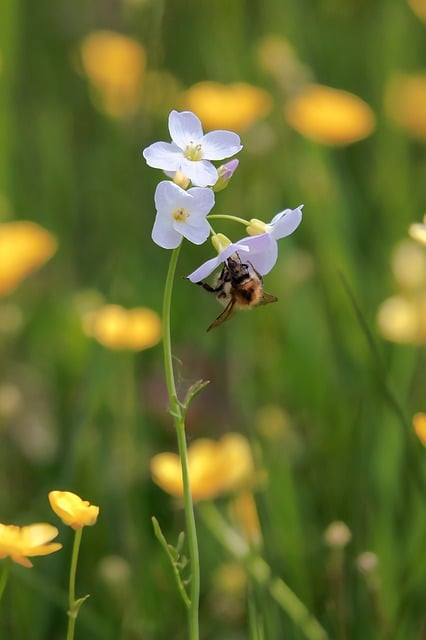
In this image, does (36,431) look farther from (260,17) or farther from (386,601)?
(260,17)

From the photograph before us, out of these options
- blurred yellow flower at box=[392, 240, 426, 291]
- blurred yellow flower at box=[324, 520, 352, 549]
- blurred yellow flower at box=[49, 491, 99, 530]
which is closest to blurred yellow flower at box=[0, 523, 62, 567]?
blurred yellow flower at box=[49, 491, 99, 530]

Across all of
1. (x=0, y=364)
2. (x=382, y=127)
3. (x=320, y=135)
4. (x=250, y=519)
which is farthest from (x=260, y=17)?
(x=250, y=519)

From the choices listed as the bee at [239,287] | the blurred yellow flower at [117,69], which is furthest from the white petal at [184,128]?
the blurred yellow flower at [117,69]

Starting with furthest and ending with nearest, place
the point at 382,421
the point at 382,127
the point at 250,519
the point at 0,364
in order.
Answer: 1. the point at 382,127
2. the point at 0,364
3. the point at 382,421
4. the point at 250,519

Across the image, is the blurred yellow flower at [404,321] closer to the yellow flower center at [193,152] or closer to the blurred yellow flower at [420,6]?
the yellow flower center at [193,152]

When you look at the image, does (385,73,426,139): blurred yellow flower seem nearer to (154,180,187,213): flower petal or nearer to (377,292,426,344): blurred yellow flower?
(377,292,426,344): blurred yellow flower

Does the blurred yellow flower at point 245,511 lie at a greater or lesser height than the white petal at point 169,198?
lesser

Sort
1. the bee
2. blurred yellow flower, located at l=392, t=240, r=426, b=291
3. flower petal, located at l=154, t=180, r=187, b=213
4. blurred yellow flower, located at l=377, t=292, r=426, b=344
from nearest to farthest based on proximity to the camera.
→ flower petal, located at l=154, t=180, r=187, b=213, the bee, blurred yellow flower, located at l=377, t=292, r=426, b=344, blurred yellow flower, located at l=392, t=240, r=426, b=291
